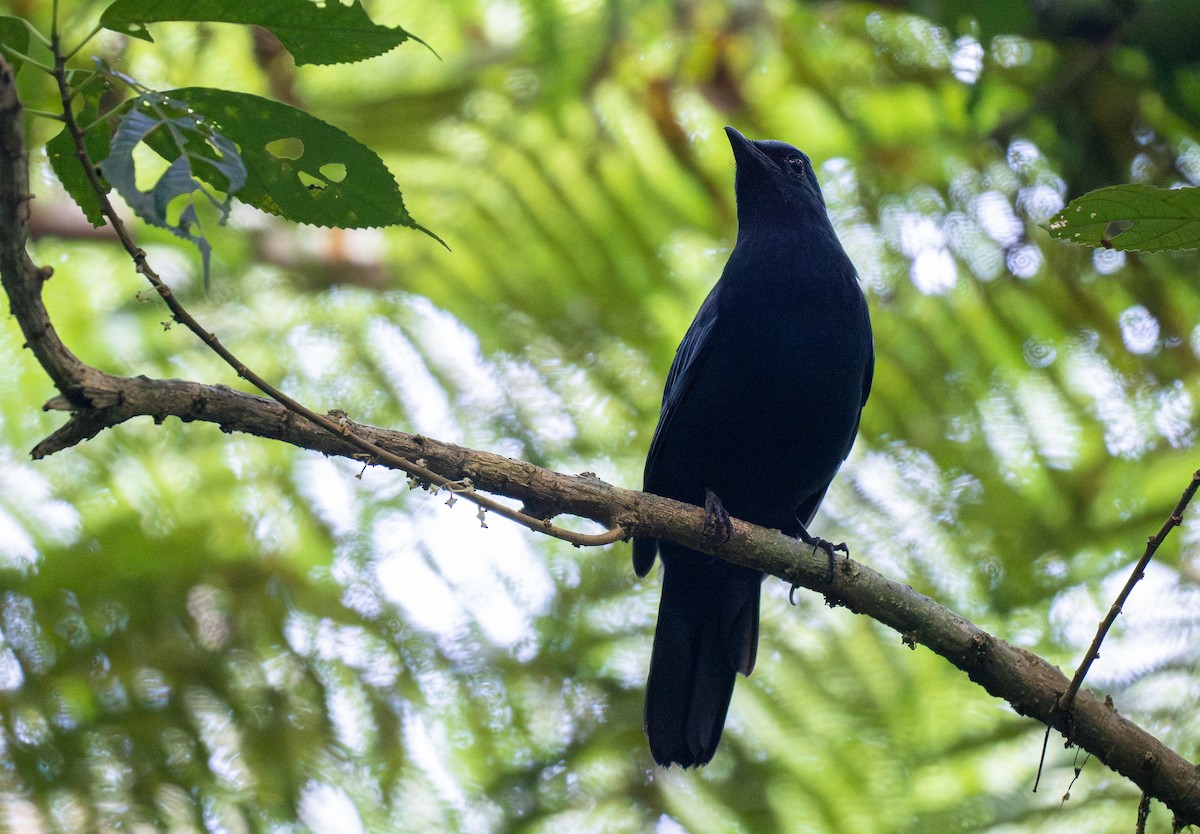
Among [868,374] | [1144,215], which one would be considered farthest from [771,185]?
[1144,215]

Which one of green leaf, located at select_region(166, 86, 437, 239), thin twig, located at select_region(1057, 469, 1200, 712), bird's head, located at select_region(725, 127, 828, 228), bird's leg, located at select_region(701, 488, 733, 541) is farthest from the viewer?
bird's head, located at select_region(725, 127, 828, 228)

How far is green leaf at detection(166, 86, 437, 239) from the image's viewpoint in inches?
65.3

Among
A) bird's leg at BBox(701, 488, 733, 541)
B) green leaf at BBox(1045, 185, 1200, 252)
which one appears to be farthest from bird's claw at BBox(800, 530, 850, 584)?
green leaf at BBox(1045, 185, 1200, 252)

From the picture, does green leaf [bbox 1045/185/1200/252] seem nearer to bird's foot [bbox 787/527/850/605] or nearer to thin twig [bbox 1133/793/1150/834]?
bird's foot [bbox 787/527/850/605]

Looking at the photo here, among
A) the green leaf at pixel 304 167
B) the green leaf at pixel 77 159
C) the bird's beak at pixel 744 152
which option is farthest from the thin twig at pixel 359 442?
the bird's beak at pixel 744 152

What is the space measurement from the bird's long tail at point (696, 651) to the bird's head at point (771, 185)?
1.23 metres

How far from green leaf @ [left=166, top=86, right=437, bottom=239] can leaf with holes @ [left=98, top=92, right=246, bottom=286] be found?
40 millimetres

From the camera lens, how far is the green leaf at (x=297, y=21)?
157cm

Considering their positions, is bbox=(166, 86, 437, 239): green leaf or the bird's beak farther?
the bird's beak

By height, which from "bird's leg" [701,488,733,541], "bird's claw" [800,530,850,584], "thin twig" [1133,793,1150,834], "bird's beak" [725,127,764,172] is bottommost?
"thin twig" [1133,793,1150,834]

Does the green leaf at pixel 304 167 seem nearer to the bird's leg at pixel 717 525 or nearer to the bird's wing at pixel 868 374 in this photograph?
the bird's leg at pixel 717 525

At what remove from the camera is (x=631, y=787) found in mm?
3570

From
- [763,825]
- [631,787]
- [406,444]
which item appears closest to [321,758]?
[631,787]

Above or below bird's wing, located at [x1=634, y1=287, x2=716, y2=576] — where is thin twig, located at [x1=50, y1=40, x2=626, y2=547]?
below
